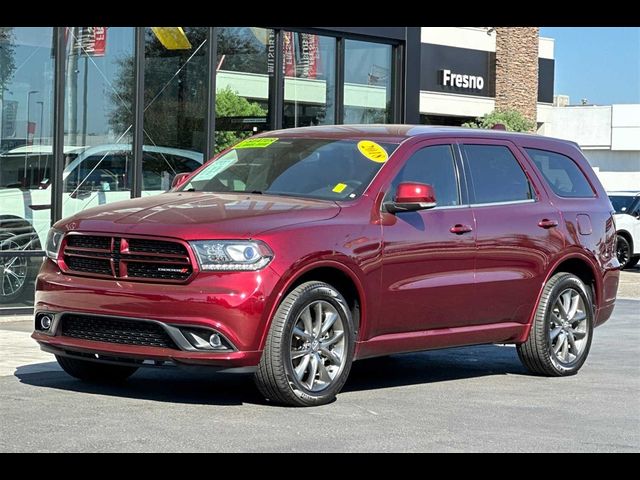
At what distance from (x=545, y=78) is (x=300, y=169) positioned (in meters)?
40.6

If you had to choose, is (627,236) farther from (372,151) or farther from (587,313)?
(372,151)

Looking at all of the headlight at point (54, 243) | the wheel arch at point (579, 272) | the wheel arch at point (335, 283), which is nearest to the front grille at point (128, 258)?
the headlight at point (54, 243)

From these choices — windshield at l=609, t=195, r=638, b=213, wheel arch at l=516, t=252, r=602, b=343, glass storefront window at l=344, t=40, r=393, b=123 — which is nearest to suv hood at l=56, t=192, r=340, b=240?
wheel arch at l=516, t=252, r=602, b=343

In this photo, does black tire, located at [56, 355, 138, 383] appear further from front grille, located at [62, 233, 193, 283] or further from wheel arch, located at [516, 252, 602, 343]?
wheel arch, located at [516, 252, 602, 343]

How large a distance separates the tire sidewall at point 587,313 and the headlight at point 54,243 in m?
3.69

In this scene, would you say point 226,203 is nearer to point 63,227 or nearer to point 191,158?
point 63,227

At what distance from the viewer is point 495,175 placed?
31.6ft

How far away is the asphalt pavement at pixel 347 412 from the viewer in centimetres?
667

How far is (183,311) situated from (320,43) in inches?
399

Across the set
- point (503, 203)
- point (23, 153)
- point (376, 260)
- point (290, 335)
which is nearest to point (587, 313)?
point (503, 203)

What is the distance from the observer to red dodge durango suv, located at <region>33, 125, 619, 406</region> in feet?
25.0

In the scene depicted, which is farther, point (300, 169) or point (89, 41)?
point (89, 41)

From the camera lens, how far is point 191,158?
51.3 ft
